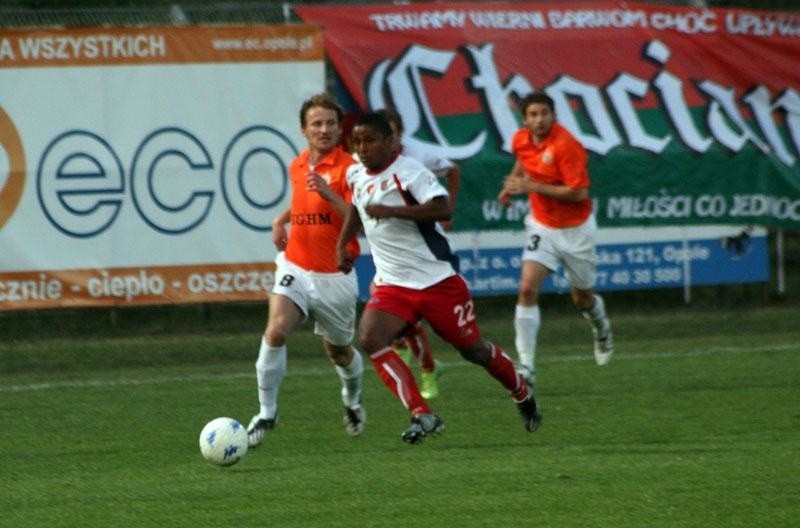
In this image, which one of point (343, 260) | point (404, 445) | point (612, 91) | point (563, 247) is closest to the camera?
point (343, 260)

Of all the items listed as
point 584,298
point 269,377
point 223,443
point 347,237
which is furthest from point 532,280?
point 223,443

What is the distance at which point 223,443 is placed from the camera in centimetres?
884

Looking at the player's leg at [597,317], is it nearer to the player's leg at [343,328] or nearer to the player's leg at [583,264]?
the player's leg at [583,264]

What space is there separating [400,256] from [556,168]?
3.64 meters

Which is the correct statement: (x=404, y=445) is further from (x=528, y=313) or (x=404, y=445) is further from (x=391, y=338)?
(x=528, y=313)

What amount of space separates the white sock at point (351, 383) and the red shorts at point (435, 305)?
1.07 metres

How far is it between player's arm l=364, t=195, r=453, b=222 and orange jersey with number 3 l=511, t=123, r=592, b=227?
365 cm

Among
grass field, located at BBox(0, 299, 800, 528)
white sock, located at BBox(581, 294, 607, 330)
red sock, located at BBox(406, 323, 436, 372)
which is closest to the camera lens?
grass field, located at BBox(0, 299, 800, 528)

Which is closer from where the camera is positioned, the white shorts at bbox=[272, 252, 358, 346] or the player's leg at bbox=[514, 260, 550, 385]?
the white shorts at bbox=[272, 252, 358, 346]

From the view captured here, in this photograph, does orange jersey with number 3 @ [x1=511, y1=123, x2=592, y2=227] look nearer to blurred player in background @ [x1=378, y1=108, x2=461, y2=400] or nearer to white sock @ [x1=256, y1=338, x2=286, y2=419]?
blurred player in background @ [x1=378, y1=108, x2=461, y2=400]

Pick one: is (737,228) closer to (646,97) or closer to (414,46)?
(646,97)

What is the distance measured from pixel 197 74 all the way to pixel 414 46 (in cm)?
231

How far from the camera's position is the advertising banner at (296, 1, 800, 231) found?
1684 centimetres

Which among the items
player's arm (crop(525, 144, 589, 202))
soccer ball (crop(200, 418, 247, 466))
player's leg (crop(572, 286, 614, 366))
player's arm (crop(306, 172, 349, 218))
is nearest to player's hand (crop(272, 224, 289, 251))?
player's arm (crop(306, 172, 349, 218))
